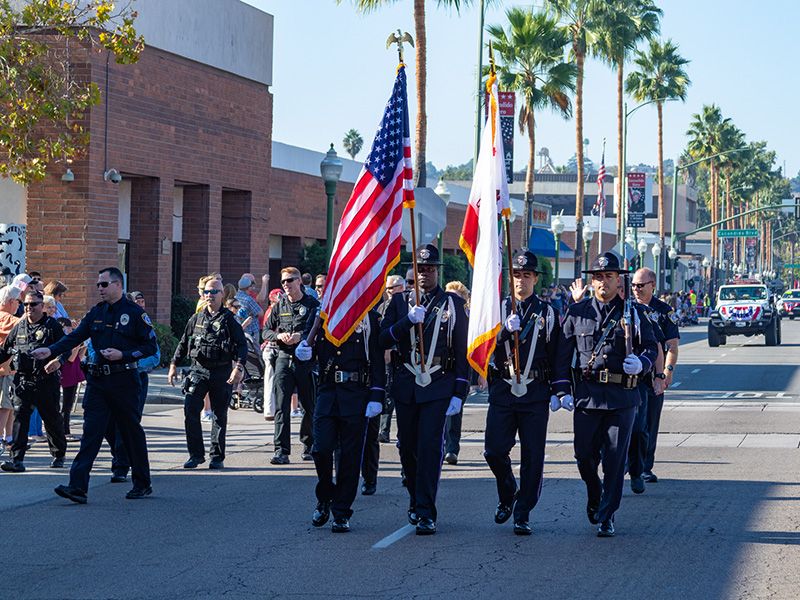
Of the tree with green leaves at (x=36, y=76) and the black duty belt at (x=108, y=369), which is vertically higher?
the tree with green leaves at (x=36, y=76)

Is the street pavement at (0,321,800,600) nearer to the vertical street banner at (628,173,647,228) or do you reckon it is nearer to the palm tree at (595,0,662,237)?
the palm tree at (595,0,662,237)

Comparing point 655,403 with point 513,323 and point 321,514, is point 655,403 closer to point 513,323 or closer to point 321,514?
point 513,323

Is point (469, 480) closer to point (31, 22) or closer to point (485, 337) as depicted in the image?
point (485, 337)

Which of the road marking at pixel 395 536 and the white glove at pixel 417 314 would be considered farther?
the white glove at pixel 417 314

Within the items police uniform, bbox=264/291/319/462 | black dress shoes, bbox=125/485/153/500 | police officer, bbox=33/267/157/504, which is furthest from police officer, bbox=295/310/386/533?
police uniform, bbox=264/291/319/462

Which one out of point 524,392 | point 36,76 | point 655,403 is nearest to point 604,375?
point 524,392

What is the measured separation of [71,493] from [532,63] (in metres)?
36.7

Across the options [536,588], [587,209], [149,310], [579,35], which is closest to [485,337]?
[536,588]

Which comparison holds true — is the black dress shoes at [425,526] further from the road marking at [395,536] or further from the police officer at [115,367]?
the police officer at [115,367]

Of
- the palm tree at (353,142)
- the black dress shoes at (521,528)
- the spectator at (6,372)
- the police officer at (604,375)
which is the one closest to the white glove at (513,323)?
the police officer at (604,375)

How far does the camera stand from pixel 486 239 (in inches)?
425

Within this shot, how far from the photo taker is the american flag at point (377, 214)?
11.1m

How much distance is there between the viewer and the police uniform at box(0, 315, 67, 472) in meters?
13.6

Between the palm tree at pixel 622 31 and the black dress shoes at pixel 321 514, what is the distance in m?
46.2
